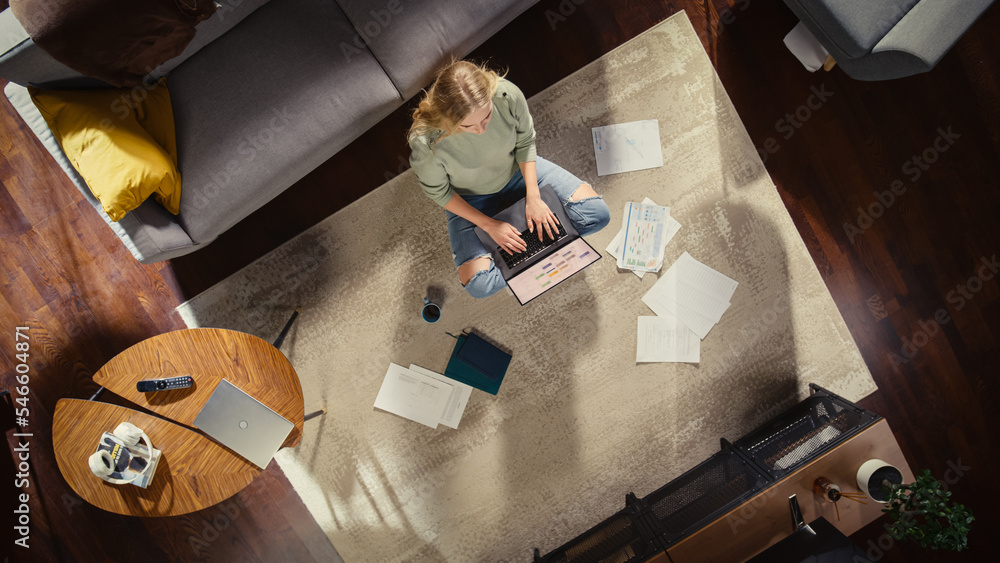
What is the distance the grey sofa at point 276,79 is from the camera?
6.45 feet

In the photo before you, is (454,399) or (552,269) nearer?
(552,269)

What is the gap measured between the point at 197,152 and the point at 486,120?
3.82 feet

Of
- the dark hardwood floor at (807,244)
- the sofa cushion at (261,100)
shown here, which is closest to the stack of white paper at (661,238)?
the dark hardwood floor at (807,244)

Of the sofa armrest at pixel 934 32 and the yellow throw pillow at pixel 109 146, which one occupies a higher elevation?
the yellow throw pillow at pixel 109 146

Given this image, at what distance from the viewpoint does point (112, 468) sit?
5.98 feet

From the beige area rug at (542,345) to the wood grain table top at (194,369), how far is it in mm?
442

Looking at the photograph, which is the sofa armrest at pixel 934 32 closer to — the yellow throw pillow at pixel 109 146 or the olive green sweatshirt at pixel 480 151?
the olive green sweatshirt at pixel 480 151

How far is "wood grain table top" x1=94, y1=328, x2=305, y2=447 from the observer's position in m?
1.89

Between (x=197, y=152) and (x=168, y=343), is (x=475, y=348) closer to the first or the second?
(x=168, y=343)

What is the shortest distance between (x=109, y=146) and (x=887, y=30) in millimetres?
2917

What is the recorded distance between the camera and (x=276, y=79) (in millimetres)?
1984

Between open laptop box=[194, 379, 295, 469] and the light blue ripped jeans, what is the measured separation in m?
0.90

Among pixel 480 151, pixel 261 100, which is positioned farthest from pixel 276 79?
pixel 480 151

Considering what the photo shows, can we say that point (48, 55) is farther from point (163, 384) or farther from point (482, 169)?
point (482, 169)
